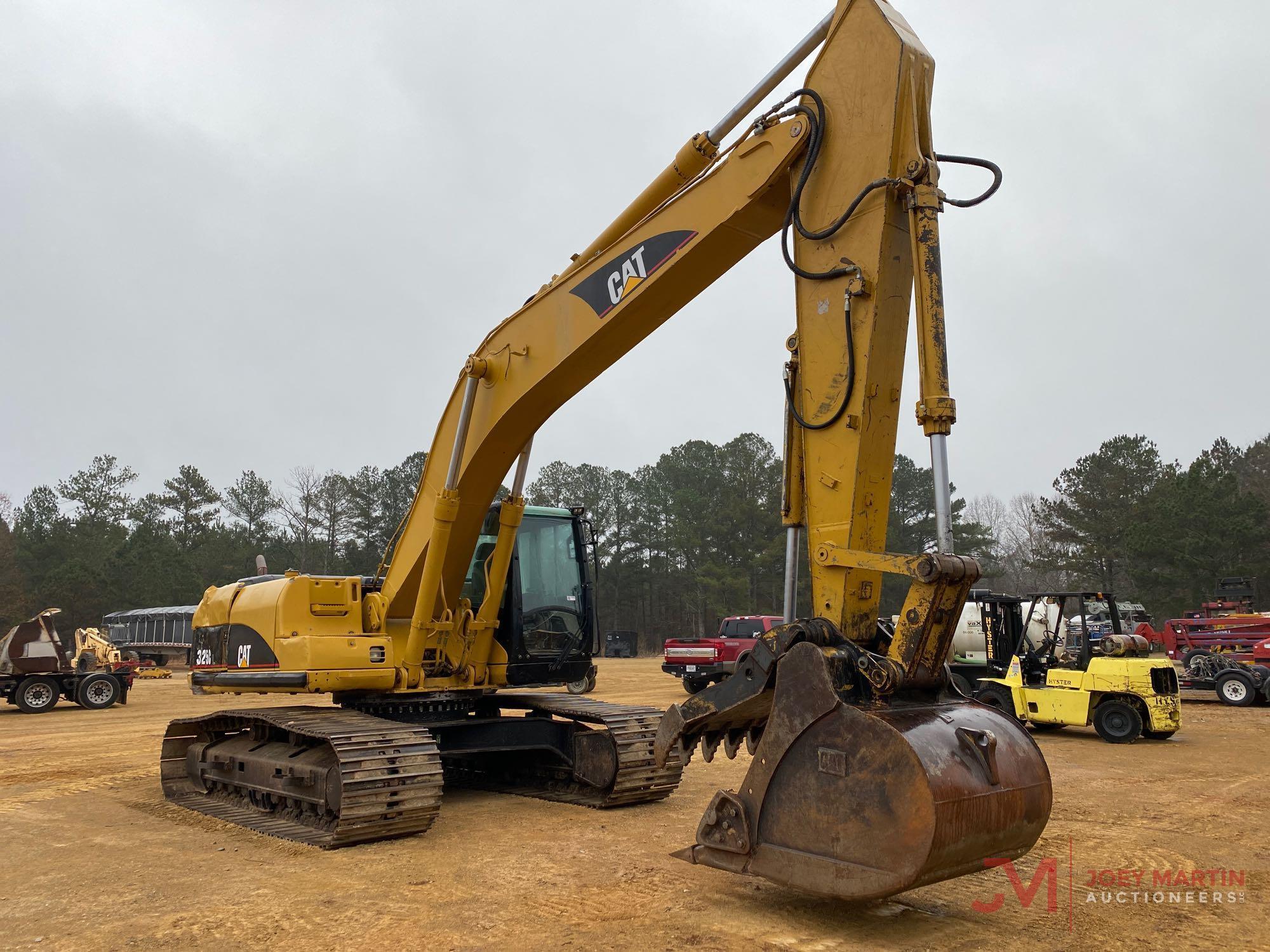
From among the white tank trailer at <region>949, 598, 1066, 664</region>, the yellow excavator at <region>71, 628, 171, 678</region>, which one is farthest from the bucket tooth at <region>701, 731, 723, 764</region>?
the yellow excavator at <region>71, 628, 171, 678</region>

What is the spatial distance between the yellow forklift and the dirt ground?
10.8ft

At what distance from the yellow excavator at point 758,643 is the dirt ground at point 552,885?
1.41 feet

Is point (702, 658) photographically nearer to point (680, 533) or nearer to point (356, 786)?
point (356, 786)

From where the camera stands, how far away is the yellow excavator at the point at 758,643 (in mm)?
4488

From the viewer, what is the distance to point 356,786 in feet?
22.2

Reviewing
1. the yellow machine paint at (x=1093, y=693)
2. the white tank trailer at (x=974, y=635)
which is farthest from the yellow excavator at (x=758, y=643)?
the white tank trailer at (x=974, y=635)

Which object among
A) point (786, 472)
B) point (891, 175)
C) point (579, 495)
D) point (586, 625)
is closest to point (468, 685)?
point (586, 625)

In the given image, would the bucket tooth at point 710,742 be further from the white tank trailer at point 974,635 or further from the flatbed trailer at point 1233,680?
the flatbed trailer at point 1233,680

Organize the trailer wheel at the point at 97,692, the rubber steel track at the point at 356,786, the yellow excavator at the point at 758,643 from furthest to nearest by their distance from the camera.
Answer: the trailer wheel at the point at 97,692, the rubber steel track at the point at 356,786, the yellow excavator at the point at 758,643

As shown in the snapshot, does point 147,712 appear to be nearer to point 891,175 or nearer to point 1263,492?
point 891,175

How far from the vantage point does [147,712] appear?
63.6 ft

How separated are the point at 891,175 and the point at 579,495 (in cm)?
6114

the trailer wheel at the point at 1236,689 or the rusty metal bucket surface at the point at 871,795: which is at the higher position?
the rusty metal bucket surface at the point at 871,795

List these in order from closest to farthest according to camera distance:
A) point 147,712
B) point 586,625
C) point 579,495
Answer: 1. point 586,625
2. point 147,712
3. point 579,495
